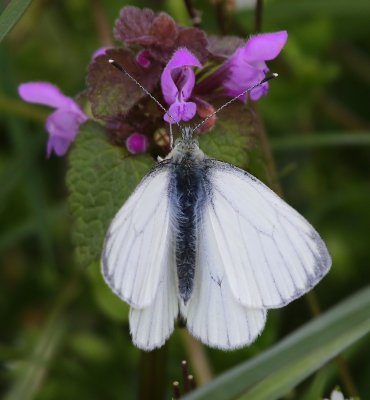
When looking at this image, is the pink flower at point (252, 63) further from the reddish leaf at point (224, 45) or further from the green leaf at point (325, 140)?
the green leaf at point (325, 140)

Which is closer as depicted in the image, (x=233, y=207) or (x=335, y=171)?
(x=233, y=207)

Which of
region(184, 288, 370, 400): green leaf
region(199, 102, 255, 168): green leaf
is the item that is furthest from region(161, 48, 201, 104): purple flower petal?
region(184, 288, 370, 400): green leaf

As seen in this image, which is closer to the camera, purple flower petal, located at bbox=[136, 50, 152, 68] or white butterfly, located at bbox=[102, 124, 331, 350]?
white butterfly, located at bbox=[102, 124, 331, 350]

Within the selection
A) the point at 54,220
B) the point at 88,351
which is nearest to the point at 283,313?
the point at 88,351

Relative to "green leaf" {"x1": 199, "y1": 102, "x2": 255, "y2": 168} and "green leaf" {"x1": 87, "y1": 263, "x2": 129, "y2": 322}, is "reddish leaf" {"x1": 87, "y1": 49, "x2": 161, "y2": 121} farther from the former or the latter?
"green leaf" {"x1": 87, "y1": 263, "x2": 129, "y2": 322}

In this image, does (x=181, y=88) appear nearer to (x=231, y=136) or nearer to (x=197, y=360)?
(x=231, y=136)

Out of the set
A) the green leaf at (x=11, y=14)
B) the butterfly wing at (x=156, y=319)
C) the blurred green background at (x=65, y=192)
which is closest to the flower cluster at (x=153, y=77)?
the green leaf at (x=11, y=14)

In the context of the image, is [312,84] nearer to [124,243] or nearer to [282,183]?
[282,183]
